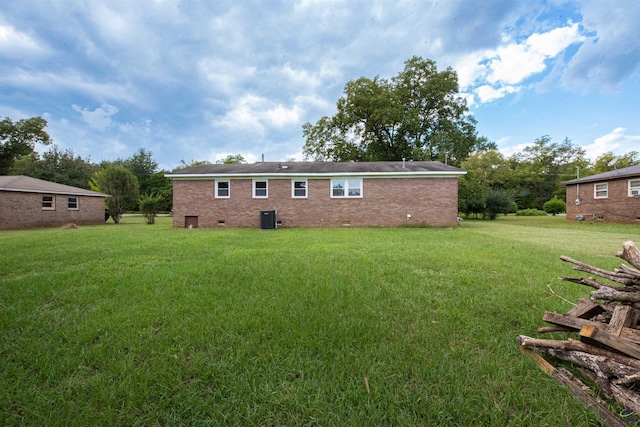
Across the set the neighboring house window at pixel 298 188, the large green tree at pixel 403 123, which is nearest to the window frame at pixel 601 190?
the large green tree at pixel 403 123

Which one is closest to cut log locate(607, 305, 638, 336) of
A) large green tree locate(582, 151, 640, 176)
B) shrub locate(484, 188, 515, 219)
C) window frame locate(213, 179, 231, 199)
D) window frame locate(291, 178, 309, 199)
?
window frame locate(291, 178, 309, 199)

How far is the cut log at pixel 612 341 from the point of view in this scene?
169 cm

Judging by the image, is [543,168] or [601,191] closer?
[601,191]

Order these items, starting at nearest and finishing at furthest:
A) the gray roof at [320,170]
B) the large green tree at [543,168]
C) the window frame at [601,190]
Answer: the gray roof at [320,170]
the window frame at [601,190]
the large green tree at [543,168]

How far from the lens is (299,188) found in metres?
14.6

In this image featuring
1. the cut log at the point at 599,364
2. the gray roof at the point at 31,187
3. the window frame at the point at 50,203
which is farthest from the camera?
the window frame at the point at 50,203

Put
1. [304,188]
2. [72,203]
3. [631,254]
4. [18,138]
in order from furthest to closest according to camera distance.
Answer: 1. [18,138]
2. [72,203]
3. [304,188]
4. [631,254]

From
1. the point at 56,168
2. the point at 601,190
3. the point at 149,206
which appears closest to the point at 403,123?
the point at 601,190

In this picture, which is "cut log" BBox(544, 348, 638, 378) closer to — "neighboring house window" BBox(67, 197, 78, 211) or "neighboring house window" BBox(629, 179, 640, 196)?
"neighboring house window" BBox(629, 179, 640, 196)

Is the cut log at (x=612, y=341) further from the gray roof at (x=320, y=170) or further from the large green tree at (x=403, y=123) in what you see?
the large green tree at (x=403, y=123)

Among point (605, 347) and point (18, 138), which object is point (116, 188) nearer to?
point (605, 347)

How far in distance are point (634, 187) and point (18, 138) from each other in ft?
219

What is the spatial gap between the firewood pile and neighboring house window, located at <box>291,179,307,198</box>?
12.8 m

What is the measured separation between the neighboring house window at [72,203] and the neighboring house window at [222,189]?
1255 centimetres
